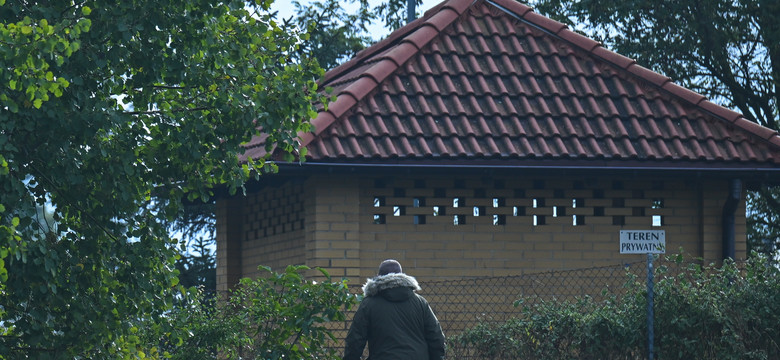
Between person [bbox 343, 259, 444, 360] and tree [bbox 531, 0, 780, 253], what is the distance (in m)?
14.6

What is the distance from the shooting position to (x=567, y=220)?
542 inches

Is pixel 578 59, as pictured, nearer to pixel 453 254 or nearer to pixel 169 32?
pixel 453 254

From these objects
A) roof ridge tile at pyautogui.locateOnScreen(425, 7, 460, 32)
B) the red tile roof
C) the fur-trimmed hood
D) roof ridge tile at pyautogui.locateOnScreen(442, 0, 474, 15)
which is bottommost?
the fur-trimmed hood

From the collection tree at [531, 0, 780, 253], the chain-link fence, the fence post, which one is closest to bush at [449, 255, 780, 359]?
Answer: the fence post

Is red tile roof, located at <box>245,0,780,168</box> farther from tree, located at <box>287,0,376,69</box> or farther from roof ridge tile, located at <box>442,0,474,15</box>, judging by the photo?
tree, located at <box>287,0,376,69</box>

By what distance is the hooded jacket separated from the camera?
8.40 meters

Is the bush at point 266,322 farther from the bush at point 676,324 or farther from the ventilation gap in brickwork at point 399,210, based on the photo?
the ventilation gap in brickwork at point 399,210

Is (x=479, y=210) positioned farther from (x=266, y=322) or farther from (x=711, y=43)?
(x=711, y=43)

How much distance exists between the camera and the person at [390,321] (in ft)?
27.6

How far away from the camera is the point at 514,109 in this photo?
45.2 feet

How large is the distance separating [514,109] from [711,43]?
10.2m

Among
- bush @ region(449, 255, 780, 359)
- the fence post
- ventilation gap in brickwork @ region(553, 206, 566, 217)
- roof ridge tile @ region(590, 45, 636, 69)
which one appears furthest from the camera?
roof ridge tile @ region(590, 45, 636, 69)

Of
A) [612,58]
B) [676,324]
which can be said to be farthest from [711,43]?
[676,324]

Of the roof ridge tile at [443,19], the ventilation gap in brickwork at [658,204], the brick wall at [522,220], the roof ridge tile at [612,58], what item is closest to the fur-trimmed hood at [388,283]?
the brick wall at [522,220]
